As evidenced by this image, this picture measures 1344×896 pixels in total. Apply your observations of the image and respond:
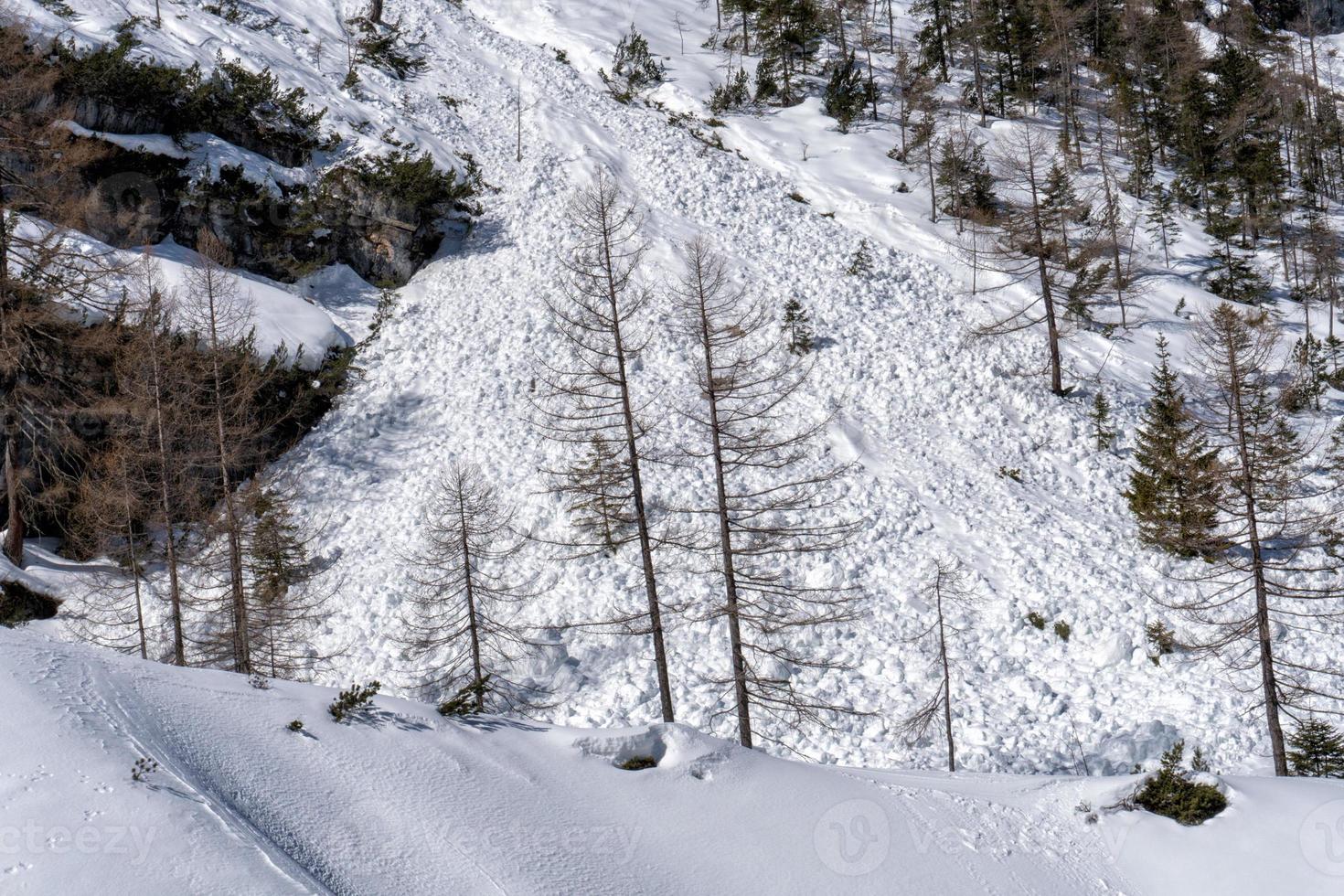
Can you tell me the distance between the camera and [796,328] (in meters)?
24.6

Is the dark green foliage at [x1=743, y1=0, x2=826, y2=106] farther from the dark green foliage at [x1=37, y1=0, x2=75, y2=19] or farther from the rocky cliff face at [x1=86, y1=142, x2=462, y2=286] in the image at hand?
the dark green foliage at [x1=37, y1=0, x2=75, y2=19]

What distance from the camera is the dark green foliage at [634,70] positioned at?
4373cm

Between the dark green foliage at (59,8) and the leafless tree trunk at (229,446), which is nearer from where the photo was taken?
the leafless tree trunk at (229,446)

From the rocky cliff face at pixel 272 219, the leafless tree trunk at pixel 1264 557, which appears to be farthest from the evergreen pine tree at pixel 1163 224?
the rocky cliff face at pixel 272 219

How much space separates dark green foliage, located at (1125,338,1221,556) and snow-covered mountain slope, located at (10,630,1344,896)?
10515 mm

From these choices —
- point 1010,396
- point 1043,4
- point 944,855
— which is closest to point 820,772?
point 944,855

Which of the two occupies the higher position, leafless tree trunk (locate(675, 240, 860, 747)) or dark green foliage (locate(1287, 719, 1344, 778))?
leafless tree trunk (locate(675, 240, 860, 747))

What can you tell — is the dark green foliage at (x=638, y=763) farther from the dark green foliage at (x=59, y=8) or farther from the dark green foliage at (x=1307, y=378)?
the dark green foliage at (x=59, y=8)

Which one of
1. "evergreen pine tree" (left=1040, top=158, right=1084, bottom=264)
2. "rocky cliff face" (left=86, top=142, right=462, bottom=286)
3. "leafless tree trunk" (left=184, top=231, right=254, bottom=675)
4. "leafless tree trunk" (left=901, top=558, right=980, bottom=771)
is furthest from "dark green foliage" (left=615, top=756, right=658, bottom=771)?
"rocky cliff face" (left=86, top=142, right=462, bottom=286)

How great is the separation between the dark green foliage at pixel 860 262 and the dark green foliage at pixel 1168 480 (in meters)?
11.0

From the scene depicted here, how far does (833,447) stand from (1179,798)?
46.2ft

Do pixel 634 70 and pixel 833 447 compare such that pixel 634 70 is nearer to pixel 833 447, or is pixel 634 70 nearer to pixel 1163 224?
pixel 1163 224

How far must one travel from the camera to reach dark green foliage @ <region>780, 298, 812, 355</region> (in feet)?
79.0

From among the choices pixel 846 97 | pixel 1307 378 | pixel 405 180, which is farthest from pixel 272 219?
pixel 1307 378
